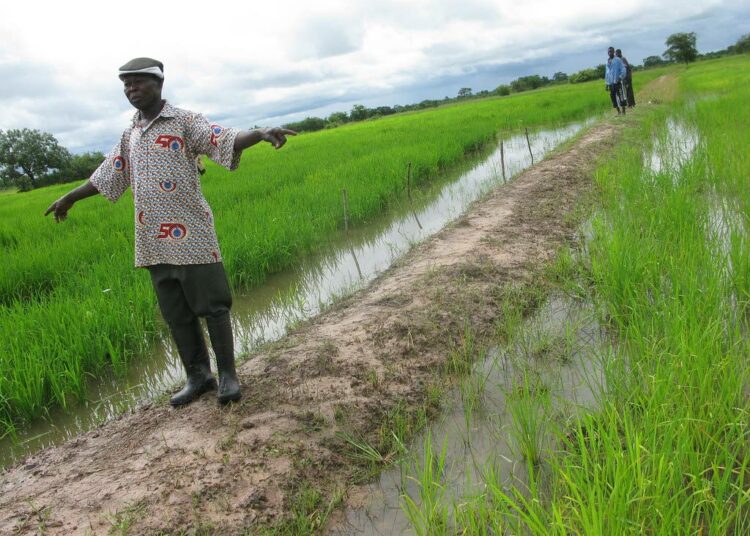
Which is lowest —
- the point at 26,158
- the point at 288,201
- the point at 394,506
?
the point at 394,506

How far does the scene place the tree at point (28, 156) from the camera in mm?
37531

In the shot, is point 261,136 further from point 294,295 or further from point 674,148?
point 674,148

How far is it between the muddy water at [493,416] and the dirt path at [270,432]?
0.16 metres

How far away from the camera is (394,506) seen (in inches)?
67.4

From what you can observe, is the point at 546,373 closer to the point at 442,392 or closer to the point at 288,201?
the point at 442,392

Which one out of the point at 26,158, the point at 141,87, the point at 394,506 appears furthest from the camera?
the point at 26,158

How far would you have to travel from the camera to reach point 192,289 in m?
2.20

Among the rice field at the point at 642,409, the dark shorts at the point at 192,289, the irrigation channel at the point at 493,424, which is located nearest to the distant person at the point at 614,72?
the rice field at the point at 642,409

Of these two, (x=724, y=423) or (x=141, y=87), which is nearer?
(x=724, y=423)

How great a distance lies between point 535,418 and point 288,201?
5050 millimetres

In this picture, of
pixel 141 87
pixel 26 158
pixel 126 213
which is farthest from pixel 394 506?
pixel 26 158

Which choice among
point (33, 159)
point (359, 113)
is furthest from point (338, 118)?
point (33, 159)

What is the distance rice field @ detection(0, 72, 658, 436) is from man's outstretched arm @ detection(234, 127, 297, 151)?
61.1 inches

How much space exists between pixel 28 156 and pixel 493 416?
4485cm
